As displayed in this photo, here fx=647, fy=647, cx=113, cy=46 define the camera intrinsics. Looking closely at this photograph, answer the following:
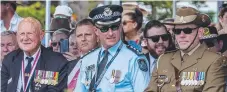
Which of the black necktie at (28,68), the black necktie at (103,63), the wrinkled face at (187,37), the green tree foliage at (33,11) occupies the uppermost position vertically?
the wrinkled face at (187,37)

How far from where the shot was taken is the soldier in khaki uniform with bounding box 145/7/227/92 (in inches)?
229

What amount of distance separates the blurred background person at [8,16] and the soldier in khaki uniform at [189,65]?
3.74 m

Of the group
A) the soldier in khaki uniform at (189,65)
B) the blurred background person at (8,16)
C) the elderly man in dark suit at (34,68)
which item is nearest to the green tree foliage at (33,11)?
the blurred background person at (8,16)

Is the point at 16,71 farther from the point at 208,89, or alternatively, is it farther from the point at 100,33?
the point at 208,89

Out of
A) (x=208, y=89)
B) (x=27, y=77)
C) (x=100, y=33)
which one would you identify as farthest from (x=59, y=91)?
(x=208, y=89)

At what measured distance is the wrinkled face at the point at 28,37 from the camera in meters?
6.83

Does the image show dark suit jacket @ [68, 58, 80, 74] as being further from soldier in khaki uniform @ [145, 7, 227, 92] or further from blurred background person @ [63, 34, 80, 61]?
→ soldier in khaki uniform @ [145, 7, 227, 92]

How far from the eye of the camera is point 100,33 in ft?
20.6

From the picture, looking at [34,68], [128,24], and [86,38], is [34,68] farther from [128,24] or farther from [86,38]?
[128,24]

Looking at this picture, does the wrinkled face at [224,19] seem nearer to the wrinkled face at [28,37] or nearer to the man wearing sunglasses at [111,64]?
the man wearing sunglasses at [111,64]

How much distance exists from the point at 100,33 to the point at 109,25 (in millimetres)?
125

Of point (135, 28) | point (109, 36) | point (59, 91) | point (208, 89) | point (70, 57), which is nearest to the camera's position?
point (208, 89)

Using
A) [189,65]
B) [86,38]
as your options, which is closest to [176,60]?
[189,65]

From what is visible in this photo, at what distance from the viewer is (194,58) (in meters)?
6.00
